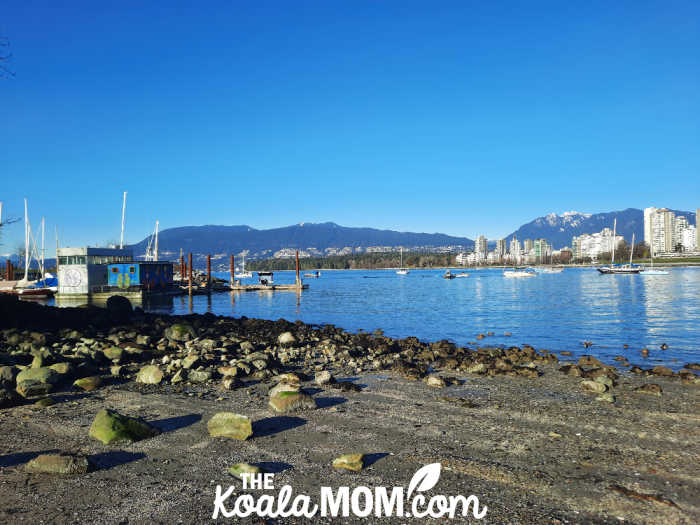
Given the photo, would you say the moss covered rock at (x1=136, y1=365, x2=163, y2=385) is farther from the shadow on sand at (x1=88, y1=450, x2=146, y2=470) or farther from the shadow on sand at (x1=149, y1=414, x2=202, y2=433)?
the shadow on sand at (x1=88, y1=450, x2=146, y2=470)

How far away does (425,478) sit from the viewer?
7484 mm

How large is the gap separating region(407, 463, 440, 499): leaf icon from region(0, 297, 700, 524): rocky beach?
0.18m

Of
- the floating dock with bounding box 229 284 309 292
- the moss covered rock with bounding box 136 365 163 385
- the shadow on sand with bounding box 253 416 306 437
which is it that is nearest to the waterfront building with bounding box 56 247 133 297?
the floating dock with bounding box 229 284 309 292

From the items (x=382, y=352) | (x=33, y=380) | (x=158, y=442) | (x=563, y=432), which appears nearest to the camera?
(x=158, y=442)

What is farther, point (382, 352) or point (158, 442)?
point (382, 352)

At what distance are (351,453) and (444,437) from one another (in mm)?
2120

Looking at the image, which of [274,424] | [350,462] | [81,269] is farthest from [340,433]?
[81,269]

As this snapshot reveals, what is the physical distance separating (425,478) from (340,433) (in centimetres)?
262

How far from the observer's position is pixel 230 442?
9.16 meters

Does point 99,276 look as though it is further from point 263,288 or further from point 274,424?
point 274,424

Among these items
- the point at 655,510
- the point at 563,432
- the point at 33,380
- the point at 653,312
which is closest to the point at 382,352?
the point at 563,432

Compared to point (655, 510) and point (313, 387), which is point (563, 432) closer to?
point (655, 510)

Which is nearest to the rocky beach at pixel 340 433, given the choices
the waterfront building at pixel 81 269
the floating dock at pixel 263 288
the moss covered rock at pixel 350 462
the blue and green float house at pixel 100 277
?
the moss covered rock at pixel 350 462

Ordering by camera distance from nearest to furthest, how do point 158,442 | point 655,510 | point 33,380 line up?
point 655,510 → point 158,442 → point 33,380
